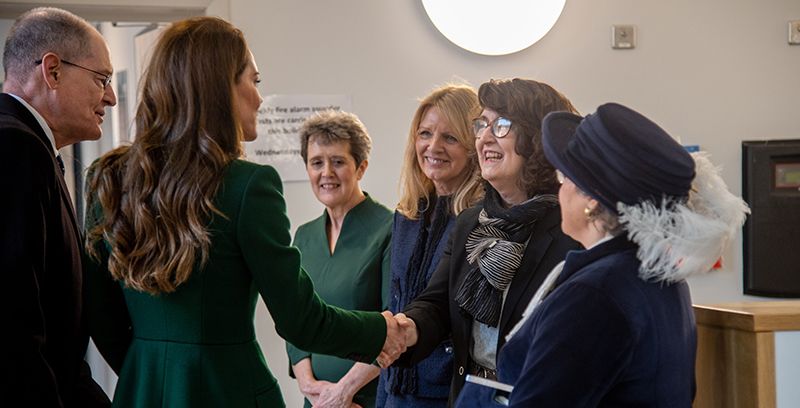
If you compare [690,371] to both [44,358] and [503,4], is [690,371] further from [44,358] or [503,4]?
[503,4]

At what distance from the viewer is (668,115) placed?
406 centimetres

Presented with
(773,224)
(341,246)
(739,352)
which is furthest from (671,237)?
(773,224)

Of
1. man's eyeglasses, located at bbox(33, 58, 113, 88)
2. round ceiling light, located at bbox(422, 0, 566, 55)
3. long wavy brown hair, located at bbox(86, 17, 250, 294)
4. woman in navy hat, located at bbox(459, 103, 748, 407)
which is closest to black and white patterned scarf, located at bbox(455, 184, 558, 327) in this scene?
woman in navy hat, located at bbox(459, 103, 748, 407)

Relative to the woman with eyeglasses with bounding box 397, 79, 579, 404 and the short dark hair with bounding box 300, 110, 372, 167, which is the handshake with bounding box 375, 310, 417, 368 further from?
the short dark hair with bounding box 300, 110, 372, 167

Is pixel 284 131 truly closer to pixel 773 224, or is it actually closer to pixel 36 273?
pixel 36 273

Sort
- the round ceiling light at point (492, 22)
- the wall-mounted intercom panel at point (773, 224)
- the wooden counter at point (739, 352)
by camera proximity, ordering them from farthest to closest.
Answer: the wall-mounted intercom panel at point (773, 224) < the round ceiling light at point (492, 22) < the wooden counter at point (739, 352)

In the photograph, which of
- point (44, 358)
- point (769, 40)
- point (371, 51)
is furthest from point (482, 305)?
point (769, 40)

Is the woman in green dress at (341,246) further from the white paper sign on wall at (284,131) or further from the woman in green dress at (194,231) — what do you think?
the woman in green dress at (194,231)

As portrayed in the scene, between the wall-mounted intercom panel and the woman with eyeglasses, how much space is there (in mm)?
2120

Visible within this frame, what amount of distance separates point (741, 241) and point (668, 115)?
0.63 meters

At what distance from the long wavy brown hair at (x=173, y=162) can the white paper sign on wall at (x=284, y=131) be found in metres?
1.81

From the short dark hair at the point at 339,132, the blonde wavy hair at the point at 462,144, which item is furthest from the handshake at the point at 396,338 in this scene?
the short dark hair at the point at 339,132

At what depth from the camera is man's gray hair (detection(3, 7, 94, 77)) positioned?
2059 mm

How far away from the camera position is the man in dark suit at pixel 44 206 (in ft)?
5.63
